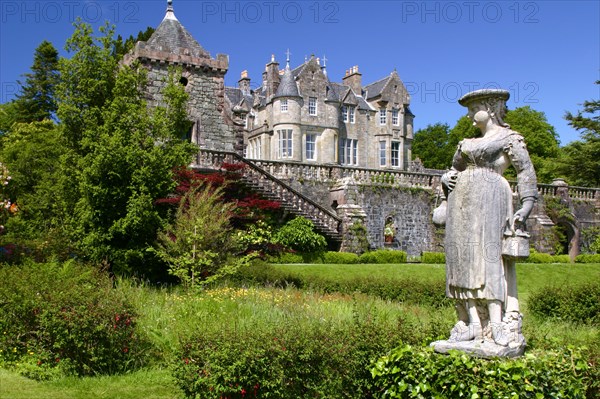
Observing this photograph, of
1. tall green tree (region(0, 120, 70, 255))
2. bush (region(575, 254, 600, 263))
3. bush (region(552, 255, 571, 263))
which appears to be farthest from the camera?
bush (region(575, 254, 600, 263))

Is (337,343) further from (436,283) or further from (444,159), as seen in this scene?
(444,159)

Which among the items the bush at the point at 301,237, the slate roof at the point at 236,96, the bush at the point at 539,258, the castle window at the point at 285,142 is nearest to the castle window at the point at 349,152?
the castle window at the point at 285,142

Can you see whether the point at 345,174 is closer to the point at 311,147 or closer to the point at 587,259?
the point at 587,259

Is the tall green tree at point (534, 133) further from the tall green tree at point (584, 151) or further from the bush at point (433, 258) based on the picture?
the bush at point (433, 258)

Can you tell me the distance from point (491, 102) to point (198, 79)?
2246 centimetres

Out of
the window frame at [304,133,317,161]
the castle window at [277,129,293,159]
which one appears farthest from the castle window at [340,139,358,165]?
the castle window at [277,129,293,159]

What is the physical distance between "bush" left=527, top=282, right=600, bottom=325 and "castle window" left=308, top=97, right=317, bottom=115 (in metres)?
31.9

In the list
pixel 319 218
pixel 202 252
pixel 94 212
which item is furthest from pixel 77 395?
pixel 319 218

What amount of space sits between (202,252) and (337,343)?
8290mm

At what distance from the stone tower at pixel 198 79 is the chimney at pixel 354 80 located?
21.9 m

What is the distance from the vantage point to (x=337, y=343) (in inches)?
260

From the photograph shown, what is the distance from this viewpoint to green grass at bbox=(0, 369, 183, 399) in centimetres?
732

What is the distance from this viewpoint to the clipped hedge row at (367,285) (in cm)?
1370

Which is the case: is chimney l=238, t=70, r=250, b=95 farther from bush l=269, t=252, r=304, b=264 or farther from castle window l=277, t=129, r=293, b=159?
bush l=269, t=252, r=304, b=264
